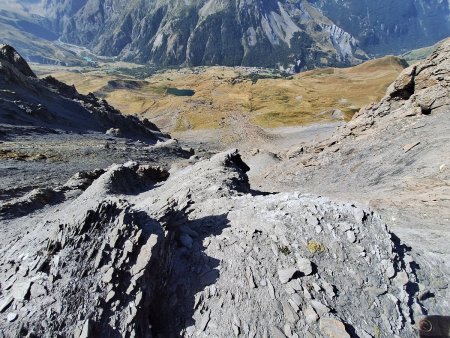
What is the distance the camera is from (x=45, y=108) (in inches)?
2184

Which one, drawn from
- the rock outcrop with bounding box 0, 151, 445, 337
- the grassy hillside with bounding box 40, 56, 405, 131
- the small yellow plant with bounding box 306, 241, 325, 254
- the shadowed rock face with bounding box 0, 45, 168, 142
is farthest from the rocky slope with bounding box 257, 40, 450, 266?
the grassy hillside with bounding box 40, 56, 405, 131

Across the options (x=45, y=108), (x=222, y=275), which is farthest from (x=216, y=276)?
(x=45, y=108)

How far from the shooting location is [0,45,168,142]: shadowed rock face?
50719 millimetres

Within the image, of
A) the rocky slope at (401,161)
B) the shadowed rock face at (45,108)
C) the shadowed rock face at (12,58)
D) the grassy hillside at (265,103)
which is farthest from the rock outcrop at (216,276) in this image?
the grassy hillside at (265,103)

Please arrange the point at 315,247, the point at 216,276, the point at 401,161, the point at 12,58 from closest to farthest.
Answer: the point at 216,276 → the point at 315,247 → the point at 401,161 → the point at 12,58

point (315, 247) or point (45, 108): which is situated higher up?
point (315, 247)

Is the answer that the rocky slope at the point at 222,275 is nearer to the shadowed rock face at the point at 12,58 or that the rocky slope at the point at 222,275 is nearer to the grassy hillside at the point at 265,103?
the shadowed rock face at the point at 12,58

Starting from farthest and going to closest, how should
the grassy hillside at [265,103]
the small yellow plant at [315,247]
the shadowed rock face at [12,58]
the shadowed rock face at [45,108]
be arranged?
the grassy hillside at [265,103]
the shadowed rock face at [12,58]
the shadowed rock face at [45,108]
the small yellow plant at [315,247]

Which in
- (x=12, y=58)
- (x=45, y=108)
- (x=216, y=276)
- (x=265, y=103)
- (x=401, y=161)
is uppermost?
(x=12, y=58)

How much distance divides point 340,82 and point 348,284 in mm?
187719

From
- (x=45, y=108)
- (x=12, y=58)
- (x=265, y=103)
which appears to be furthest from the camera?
(x=265, y=103)

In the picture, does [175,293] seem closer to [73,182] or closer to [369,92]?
[73,182]

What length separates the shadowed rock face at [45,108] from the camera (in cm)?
5072

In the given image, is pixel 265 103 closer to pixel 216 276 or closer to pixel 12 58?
pixel 12 58
